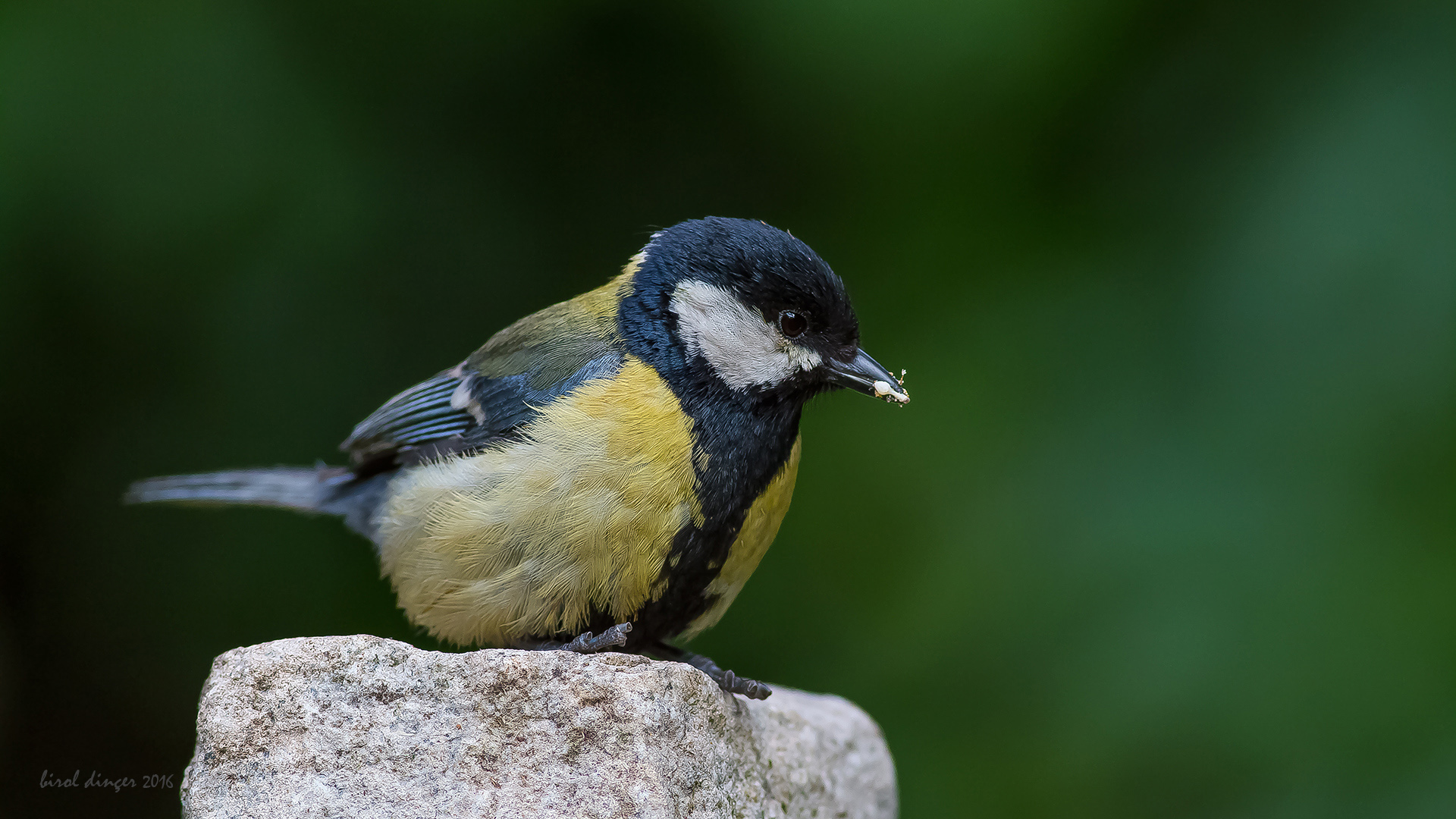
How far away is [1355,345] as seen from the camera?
297cm

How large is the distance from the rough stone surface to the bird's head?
685 mm

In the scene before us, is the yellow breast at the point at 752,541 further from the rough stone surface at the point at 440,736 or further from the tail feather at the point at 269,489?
the tail feather at the point at 269,489

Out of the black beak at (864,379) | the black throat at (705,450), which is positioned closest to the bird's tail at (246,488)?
the black throat at (705,450)

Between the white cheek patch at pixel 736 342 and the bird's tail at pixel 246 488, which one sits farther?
the bird's tail at pixel 246 488

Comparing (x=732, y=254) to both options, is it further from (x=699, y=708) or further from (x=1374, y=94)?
(x=1374, y=94)

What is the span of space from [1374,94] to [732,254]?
1.81 meters

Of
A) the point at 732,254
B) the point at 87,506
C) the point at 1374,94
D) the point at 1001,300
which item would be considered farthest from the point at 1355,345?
the point at 87,506

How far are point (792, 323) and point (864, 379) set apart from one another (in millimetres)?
191

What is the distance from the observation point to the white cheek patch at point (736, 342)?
239 cm

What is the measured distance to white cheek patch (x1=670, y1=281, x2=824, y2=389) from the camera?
7.86ft

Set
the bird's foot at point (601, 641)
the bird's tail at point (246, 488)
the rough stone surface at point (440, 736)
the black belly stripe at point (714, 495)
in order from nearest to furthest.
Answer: the rough stone surface at point (440, 736), the bird's foot at point (601, 641), the black belly stripe at point (714, 495), the bird's tail at point (246, 488)

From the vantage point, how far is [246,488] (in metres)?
3.19

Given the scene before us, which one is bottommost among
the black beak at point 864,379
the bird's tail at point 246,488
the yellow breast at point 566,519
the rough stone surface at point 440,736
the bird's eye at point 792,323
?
the bird's tail at point 246,488

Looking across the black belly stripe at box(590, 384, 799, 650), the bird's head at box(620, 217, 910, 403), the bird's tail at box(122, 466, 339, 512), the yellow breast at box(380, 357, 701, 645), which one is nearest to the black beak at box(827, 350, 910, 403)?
the bird's head at box(620, 217, 910, 403)
